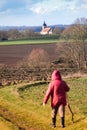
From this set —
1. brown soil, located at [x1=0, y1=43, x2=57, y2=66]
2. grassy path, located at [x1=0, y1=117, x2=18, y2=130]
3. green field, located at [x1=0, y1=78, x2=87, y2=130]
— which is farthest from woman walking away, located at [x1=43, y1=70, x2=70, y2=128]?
brown soil, located at [x1=0, y1=43, x2=57, y2=66]

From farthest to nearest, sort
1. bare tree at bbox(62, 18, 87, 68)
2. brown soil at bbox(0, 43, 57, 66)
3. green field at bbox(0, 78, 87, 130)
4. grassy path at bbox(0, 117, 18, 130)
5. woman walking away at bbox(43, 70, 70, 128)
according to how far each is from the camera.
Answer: brown soil at bbox(0, 43, 57, 66) → bare tree at bbox(62, 18, 87, 68) → green field at bbox(0, 78, 87, 130) → grassy path at bbox(0, 117, 18, 130) → woman walking away at bbox(43, 70, 70, 128)

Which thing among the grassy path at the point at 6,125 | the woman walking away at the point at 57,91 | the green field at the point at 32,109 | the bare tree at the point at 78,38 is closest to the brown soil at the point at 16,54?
the bare tree at the point at 78,38

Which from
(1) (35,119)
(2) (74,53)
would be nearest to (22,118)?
(1) (35,119)

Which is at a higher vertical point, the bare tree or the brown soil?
the bare tree

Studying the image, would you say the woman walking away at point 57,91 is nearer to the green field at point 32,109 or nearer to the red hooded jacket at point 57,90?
the red hooded jacket at point 57,90

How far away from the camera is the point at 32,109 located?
18719 millimetres

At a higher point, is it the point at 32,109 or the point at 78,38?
the point at 32,109

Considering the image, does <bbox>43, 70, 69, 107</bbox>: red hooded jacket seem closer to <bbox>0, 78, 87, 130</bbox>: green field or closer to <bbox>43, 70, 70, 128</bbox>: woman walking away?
<bbox>43, 70, 70, 128</bbox>: woman walking away

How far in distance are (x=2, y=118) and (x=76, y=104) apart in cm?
470

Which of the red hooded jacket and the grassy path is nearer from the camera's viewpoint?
the red hooded jacket

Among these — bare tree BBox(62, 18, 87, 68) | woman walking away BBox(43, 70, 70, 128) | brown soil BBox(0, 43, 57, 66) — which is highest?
woman walking away BBox(43, 70, 70, 128)

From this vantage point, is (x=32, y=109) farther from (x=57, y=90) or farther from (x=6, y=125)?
(x=57, y=90)

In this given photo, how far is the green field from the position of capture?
15102mm

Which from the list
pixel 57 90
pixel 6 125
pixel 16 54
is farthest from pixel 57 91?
pixel 16 54
